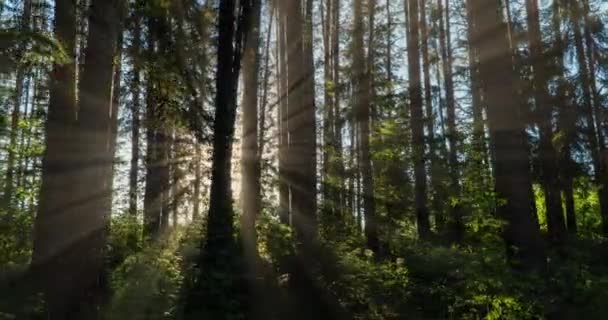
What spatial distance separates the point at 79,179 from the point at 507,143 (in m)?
6.38

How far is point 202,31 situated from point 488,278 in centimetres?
749

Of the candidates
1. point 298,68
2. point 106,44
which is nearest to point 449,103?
point 298,68

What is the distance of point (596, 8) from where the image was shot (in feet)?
56.1

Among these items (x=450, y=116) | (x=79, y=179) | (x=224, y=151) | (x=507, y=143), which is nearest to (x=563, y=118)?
(x=450, y=116)

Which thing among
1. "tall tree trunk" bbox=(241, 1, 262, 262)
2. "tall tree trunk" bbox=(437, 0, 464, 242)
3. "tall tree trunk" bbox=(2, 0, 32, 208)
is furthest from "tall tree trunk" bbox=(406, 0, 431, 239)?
"tall tree trunk" bbox=(2, 0, 32, 208)

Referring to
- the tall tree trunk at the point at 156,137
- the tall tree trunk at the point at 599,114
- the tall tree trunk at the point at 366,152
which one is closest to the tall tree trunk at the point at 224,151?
the tall tree trunk at the point at 156,137

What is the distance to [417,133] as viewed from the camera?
47.4 ft

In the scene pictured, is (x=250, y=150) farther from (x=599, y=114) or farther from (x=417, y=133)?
(x=599, y=114)

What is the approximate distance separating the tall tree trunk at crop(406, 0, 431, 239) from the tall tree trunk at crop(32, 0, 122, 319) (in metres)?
8.50

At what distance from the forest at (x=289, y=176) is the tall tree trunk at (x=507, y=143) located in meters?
0.03

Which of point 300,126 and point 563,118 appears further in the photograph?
point 563,118

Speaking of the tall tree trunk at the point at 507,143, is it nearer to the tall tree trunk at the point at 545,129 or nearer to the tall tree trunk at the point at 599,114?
the tall tree trunk at the point at 545,129

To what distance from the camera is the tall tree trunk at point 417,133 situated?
44.2 feet

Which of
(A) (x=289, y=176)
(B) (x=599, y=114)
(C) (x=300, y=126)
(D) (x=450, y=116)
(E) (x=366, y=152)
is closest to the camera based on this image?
(C) (x=300, y=126)
